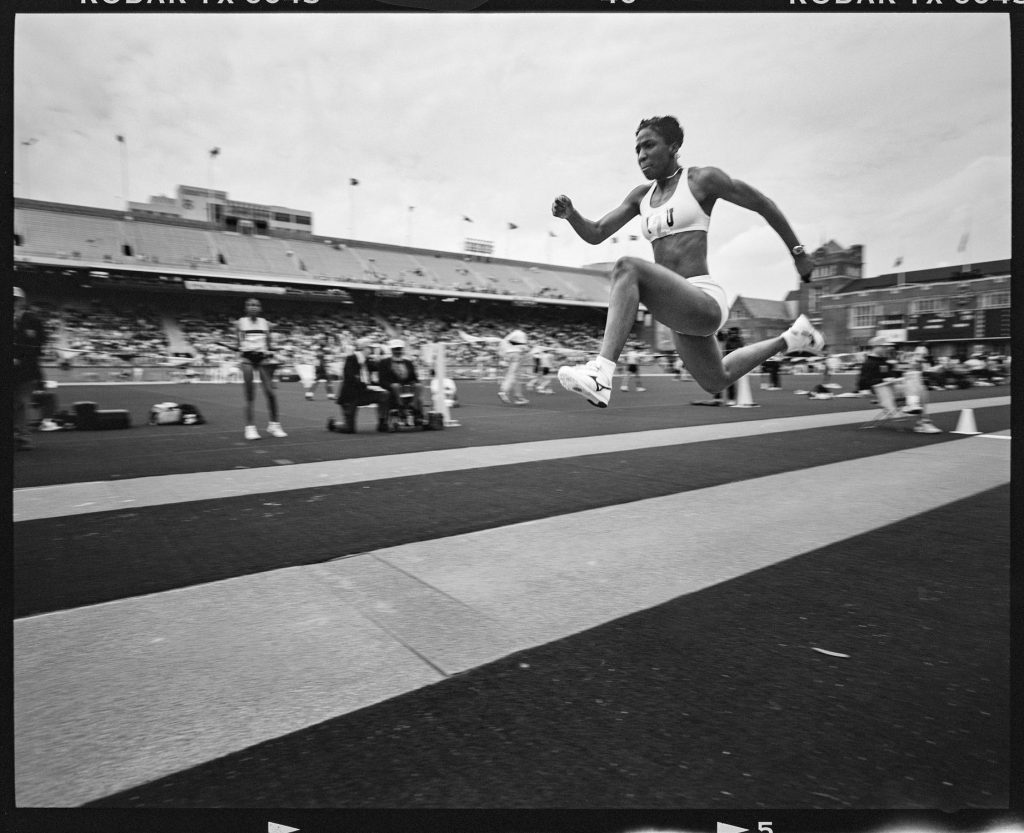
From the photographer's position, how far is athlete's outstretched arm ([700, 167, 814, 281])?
7.92ft

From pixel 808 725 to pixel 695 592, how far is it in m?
1.04

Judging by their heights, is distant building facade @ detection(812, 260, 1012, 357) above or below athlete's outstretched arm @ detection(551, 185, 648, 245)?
below

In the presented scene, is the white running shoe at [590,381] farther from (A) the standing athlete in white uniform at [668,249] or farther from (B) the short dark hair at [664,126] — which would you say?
(B) the short dark hair at [664,126]

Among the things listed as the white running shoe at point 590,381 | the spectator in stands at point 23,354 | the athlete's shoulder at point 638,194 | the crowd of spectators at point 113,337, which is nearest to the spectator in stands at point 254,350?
the crowd of spectators at point 113,337

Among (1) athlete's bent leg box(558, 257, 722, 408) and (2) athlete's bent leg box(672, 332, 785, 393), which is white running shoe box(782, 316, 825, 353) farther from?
(1) athlete's bent leg box(558, 257, 722, 408)

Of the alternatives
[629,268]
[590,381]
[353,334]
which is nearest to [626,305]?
[629,268]

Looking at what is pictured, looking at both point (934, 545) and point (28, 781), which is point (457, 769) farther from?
point (934, 545)

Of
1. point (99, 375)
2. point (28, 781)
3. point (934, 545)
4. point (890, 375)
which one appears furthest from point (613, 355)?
point (99, 375)

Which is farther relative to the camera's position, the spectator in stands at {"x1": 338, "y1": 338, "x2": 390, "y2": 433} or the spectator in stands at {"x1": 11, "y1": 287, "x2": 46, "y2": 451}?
the spectator in stands at {"x1": 338, "y1": 338, "x2": 390, "y2": 433}

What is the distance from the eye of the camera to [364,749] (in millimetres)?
1612

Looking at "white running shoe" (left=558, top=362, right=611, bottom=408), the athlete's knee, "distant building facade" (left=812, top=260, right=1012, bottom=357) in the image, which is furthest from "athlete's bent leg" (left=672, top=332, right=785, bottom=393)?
"white running shoe" (left=558, top=362, right=611, bottom=408)

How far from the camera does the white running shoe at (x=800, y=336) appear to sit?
2.74 metres

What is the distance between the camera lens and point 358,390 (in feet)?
29.3

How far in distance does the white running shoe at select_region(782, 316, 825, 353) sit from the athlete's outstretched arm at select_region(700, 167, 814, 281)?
0.40 metres
